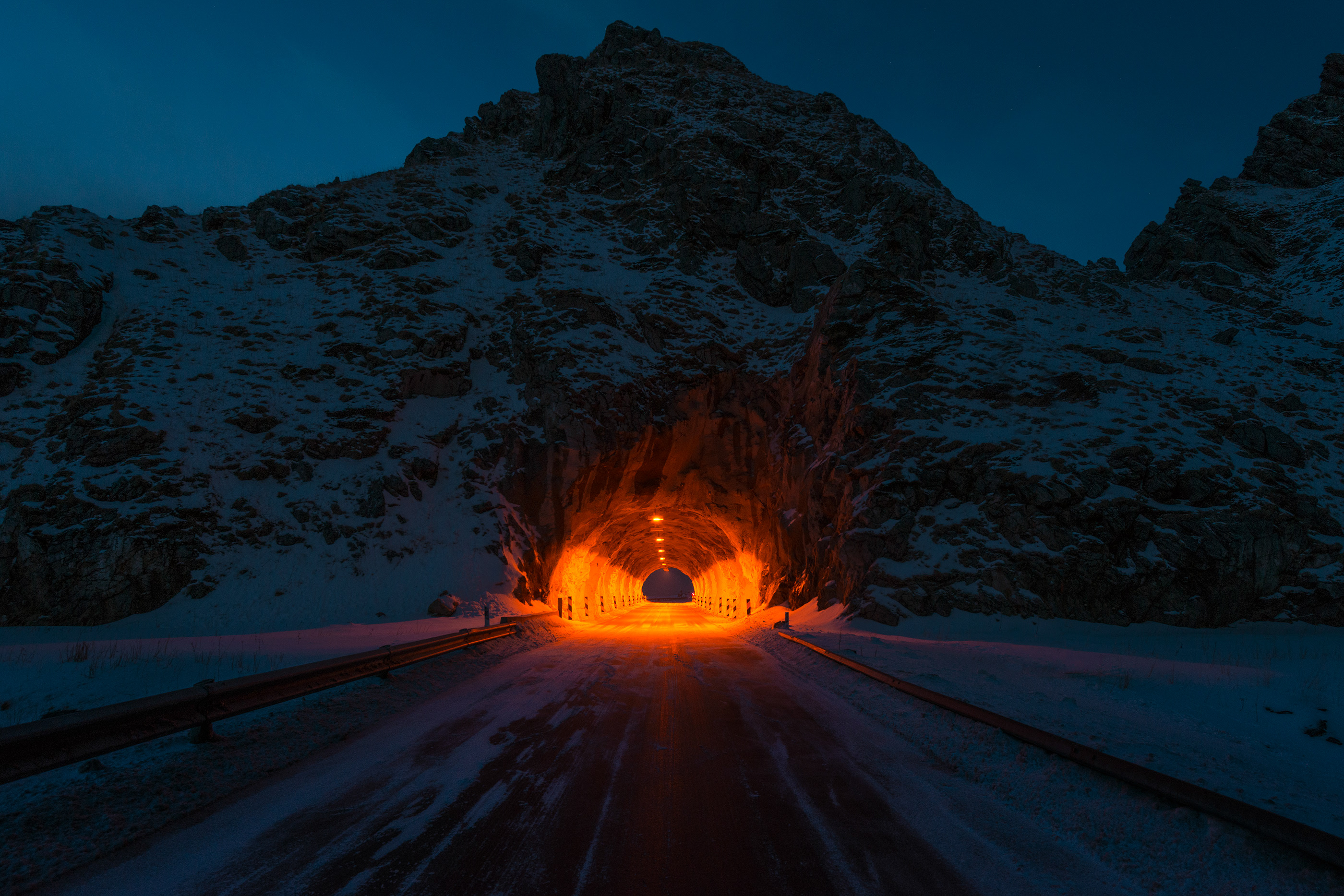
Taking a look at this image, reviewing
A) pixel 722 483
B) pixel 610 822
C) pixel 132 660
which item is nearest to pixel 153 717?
pixel 610 822

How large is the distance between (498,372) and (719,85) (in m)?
39.2

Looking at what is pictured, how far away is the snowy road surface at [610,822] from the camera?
9.87 ft

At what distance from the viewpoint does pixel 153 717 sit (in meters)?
4.52

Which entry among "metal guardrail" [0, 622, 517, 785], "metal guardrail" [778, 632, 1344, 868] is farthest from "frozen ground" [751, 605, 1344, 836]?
"metal guardrail" [0, 622, 517, 785]

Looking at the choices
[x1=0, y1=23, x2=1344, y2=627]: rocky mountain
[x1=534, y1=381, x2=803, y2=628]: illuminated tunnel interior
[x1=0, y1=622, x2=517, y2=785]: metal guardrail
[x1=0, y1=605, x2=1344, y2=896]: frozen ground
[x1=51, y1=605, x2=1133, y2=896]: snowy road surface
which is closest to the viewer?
[x1=51, y1=605, x2=1133, y2=896]: snowy road surface

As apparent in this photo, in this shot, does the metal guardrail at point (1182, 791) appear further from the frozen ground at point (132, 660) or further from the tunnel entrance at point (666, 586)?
the tunnel entrance at point (666, 586)

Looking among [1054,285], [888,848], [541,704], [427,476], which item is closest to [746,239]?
[1054,285]

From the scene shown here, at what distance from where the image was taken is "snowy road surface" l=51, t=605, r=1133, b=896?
9.87 ft

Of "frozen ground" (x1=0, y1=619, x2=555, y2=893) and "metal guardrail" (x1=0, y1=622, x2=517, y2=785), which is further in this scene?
"metal guardrail" (x1=0, y1=622, x2=517, y2=785)

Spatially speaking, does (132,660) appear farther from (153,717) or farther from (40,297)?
(40,297)

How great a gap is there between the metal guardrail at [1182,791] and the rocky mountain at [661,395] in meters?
11.6

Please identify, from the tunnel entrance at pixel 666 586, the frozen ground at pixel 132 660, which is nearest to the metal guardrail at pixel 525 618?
the frozen ground at pixel 132 660

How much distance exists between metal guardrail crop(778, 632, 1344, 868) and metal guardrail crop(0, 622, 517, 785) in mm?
7211

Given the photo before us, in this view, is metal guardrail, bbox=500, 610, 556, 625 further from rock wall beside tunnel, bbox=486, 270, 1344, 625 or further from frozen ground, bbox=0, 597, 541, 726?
frozen ground, bbox=0, 597, 541, 726
